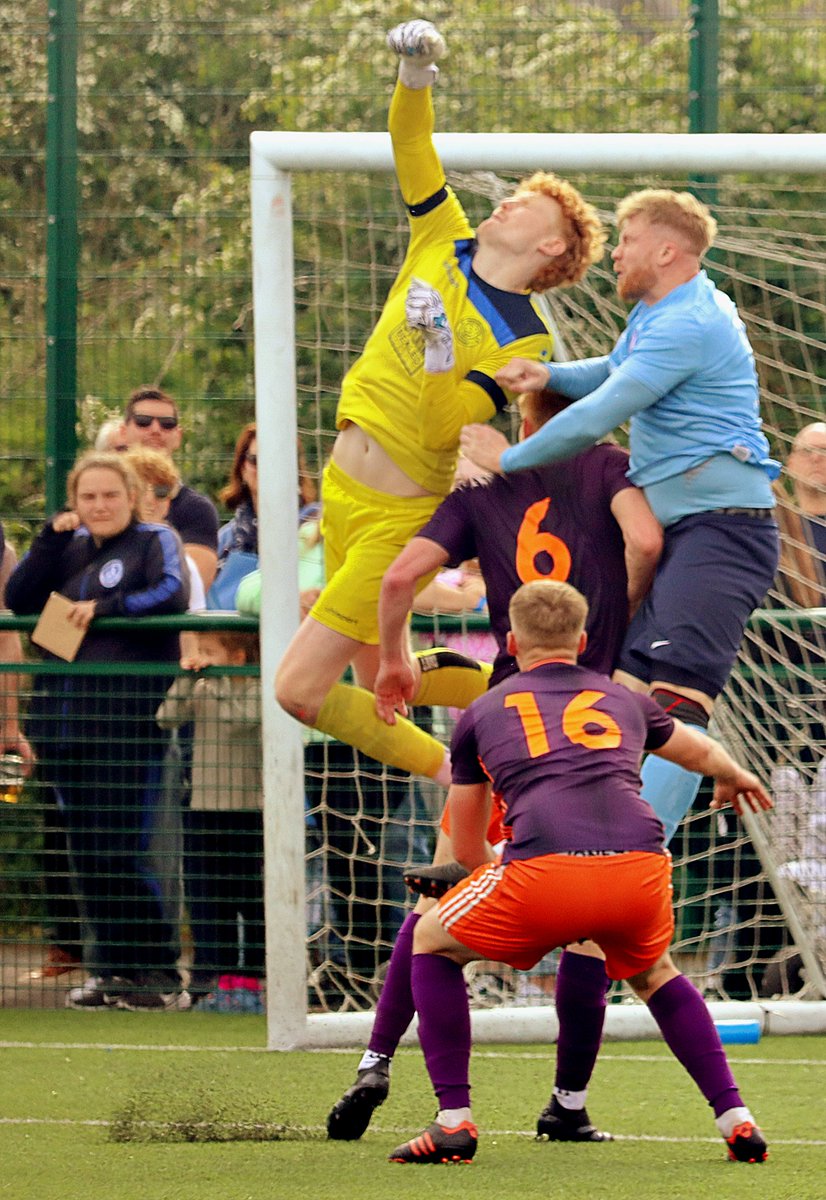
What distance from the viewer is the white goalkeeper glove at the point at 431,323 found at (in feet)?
16.0

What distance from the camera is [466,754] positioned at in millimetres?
4285

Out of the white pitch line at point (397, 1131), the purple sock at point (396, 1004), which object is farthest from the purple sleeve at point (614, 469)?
the white pitch line at point (397, 1131)

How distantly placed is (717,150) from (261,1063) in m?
2.99

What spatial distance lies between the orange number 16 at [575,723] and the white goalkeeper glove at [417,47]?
1675 millimetres

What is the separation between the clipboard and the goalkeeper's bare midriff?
6.12 feet

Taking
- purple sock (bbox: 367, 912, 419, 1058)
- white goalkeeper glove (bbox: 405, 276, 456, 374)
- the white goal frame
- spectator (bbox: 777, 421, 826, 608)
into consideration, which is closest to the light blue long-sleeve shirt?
white goalkeeper glove (bbox: 405, 276, 456, 374)

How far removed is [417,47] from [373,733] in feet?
6.28

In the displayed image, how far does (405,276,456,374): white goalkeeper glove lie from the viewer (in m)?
4.88

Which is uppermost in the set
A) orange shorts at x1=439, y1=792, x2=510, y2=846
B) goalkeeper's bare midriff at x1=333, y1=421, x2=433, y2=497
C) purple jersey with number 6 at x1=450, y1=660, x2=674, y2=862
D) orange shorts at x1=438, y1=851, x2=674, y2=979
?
goalkeeper's bare midriff at x1=333, y1=421, x2=433, y2=497

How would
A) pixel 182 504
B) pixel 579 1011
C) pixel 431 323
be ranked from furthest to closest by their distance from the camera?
1. pixel 182 504
2. pixel 431 323
3. pixel 579 1011

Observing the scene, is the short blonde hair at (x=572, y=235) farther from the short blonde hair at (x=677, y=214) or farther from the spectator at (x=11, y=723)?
the spectator at (x=11, y=723)

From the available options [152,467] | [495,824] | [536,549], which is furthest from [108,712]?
[536,549]

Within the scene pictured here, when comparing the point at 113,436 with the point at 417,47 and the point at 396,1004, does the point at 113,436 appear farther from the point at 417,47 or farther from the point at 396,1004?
the point at 396,1004

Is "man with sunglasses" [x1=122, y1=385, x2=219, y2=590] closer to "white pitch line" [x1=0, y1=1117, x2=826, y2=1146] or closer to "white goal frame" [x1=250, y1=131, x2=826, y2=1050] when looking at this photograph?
"white goal frame" [x1=250, y1=131, x2=826, y2=1050]
